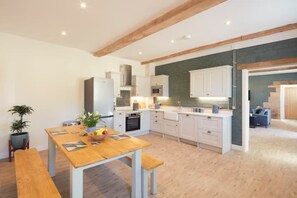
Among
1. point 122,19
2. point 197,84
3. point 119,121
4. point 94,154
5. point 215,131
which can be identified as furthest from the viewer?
point 119,121

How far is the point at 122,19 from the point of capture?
107 inches

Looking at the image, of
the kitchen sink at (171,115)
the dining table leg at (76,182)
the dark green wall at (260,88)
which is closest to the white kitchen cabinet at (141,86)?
the kitchen sink at (171,115)

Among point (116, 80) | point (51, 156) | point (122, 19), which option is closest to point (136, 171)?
point (51, 156)

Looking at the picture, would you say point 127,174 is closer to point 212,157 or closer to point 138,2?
point 212,157

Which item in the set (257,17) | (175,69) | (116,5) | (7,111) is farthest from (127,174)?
(175,69)

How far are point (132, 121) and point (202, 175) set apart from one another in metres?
2.83

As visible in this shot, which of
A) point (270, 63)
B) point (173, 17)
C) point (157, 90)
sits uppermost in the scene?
point (173, 17)

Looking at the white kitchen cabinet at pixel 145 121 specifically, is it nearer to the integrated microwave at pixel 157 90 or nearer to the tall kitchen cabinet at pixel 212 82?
the integrated microwave at pixel 157 90

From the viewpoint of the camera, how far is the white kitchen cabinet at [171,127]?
4.57 meters

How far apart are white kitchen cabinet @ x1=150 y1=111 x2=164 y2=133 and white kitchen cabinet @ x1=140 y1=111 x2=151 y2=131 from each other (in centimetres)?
11

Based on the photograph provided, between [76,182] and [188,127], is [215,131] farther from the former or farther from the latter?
[76,182]

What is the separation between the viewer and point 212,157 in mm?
3414

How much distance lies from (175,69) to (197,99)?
1410 mm

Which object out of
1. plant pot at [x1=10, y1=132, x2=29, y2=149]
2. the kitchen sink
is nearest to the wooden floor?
plant pot at [x1=10, y1=132, x2=29, y2=149]
